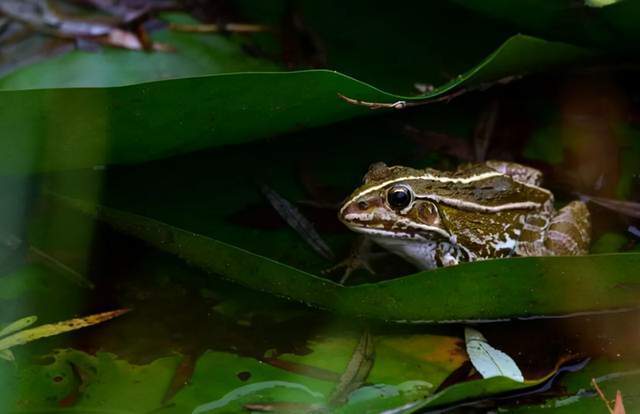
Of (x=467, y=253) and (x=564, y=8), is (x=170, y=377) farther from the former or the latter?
(x=564, y=8)

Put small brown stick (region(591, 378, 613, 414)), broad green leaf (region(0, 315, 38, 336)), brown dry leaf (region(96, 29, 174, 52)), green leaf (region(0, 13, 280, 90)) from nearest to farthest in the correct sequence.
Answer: small brown stick (region(591, 378, 613, 414)) < broad green leaf (region(0, 315, 38, 336)) < green leaf (region(0, 13, 280, 90)) < brown dry leaf (region(96, 29, 174, 52))

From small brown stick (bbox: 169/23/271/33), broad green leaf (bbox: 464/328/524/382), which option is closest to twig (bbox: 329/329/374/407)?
broad green leaf (bbox: 464/328/524/382)

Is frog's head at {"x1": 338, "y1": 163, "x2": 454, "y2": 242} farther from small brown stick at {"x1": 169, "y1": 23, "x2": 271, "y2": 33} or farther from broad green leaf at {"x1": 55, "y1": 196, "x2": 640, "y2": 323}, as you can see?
small brown stick at {"x1": 169, "y1": 23, "x2": 271, "y2": 33}

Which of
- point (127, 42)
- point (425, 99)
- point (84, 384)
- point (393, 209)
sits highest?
point (127, 42)

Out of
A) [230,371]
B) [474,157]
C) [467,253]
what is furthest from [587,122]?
[230,371]

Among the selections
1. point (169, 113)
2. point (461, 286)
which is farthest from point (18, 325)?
point (461, 286)

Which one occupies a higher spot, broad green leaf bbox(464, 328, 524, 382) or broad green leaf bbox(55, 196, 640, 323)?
broad green leaf bbox(55, 196, 640, 323)

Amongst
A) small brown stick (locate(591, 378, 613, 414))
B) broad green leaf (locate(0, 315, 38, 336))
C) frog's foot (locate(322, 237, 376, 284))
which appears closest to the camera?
small brown stick (locate(591, 378, 613, 414))

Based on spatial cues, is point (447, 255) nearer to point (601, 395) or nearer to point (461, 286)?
point (461, 286)
